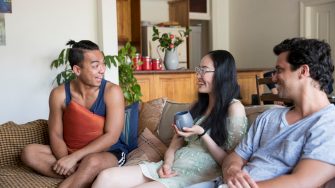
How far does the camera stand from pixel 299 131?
4.35 feet

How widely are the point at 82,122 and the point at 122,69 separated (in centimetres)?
187

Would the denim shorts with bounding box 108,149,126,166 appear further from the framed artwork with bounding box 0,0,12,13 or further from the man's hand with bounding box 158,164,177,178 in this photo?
the framed artwork with bounding box 0,0,12,13

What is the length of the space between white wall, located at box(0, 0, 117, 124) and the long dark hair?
93.0 inches

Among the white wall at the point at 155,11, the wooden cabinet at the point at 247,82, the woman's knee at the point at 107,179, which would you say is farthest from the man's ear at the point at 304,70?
the white wall at the point at 155,11

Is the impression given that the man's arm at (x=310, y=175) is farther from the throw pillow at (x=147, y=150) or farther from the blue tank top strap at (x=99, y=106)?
the blue tank top strap at (x=99, y=106)

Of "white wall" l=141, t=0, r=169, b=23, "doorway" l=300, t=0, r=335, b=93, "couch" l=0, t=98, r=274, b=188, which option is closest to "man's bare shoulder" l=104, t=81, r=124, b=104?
"couch" l=0, t=98, r=274, b=188

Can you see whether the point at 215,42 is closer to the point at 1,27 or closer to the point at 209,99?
the point at 1,27

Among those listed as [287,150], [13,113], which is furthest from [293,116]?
[13,113]

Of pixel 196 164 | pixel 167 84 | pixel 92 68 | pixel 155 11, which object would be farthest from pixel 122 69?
pixel 155 11

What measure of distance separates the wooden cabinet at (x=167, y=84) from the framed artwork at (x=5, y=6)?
1468 millimetres

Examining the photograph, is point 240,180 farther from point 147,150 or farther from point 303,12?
point 303,12

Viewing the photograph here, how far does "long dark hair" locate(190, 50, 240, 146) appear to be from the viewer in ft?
5.58

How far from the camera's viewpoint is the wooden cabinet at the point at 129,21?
6820mm

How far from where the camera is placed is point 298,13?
611cm
